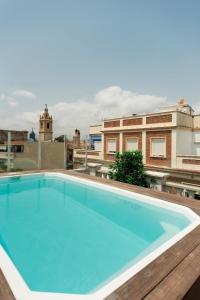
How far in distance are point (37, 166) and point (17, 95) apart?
483 inches

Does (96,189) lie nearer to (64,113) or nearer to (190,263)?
(190,263)

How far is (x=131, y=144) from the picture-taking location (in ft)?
61.7

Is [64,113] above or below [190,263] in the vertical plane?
above

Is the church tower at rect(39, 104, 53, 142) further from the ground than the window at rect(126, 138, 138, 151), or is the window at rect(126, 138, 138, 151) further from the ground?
the church tower at rect(39, 104, 53, 142)

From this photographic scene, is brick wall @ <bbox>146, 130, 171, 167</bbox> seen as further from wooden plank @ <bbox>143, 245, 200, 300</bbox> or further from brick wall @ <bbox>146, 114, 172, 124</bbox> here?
A: wooden plank @ <bbox>143, 245, 200, 300</bbox>

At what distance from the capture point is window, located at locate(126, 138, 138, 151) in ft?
60.3

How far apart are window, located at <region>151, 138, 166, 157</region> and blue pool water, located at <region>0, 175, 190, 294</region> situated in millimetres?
8336

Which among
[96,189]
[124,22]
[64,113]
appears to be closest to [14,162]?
[96,189]

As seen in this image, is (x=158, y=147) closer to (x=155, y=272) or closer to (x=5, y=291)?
(x=155, y=272)

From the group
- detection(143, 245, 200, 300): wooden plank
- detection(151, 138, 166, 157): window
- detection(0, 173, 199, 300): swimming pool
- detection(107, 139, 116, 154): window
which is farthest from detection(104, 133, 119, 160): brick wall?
detection(143, 245, 200, 300): wooden plank

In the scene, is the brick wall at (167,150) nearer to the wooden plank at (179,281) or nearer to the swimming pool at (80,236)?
the swimming pool at (80,236)

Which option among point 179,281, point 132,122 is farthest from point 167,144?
point 179,281

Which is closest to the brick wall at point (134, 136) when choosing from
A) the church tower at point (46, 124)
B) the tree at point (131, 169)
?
the tree at point (131, 169)

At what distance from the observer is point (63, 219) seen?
22.5 ft
